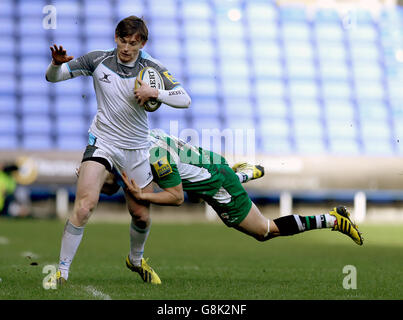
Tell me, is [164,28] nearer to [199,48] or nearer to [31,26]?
[199,48]

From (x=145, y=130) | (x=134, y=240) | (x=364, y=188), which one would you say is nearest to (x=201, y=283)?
(x=134, y=240)

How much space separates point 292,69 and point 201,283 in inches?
997

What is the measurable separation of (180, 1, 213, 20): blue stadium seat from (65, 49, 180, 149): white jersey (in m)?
25.1

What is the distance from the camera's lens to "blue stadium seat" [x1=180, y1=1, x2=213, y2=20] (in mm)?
31672

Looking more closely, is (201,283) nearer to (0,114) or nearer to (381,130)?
(0,114)

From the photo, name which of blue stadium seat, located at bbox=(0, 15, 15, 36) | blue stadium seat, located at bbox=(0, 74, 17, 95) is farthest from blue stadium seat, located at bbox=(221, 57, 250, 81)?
blue stadium seat, located at bbox=(0, 15, 15, 36)

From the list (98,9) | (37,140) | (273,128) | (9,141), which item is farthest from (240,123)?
(9,141)

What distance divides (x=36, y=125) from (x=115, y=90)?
22.0 meters

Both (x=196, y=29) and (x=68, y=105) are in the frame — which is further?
(x=196, y=29)

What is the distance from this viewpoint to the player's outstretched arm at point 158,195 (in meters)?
6.92

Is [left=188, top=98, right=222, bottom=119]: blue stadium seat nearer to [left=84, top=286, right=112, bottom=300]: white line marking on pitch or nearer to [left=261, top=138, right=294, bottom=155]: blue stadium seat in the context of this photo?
[left=261, top=138, right=294, bottom=155]: blue stadium seat

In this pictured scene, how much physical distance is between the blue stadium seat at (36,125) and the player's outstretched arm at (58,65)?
21.7 m

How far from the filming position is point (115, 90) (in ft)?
22.5

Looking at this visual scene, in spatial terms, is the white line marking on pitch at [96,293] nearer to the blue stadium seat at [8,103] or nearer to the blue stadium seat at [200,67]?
the blue stadium seat at [8,103]
